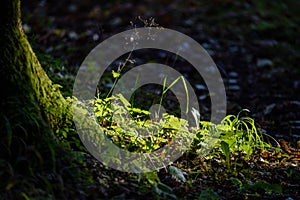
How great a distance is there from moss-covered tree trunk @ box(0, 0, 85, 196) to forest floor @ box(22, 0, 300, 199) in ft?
1.09

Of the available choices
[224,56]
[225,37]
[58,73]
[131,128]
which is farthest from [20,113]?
[225,37]

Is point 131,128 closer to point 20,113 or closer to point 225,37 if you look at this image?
point 20,113

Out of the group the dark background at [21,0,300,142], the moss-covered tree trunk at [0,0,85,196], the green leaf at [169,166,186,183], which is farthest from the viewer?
the dark background at [21,0,300,142]

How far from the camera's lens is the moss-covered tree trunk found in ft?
8.46

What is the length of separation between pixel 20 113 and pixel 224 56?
173 inches

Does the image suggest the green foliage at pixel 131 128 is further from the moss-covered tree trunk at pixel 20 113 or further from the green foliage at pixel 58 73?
the green foliage at pixel 58 73

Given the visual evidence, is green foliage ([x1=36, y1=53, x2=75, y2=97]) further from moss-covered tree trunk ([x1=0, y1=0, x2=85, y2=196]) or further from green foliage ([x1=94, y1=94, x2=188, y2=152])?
moss-covered tree trunk ([x1=0, y1=0, x2=85, y2=196])

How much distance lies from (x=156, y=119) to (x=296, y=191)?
111 cm

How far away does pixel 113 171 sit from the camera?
115 inches

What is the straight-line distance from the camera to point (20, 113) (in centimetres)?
272

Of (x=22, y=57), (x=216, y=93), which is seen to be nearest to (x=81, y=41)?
(x=216, y=93)

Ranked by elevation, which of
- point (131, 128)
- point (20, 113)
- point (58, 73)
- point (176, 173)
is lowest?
point (176, 173)

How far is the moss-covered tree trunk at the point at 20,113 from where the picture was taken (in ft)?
8.46

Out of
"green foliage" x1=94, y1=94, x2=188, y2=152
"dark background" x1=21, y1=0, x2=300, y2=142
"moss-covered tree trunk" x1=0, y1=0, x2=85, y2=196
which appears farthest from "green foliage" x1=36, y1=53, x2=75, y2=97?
"moss-covered tree trunk" x1=0, y1=0, x2=85, y2=196
